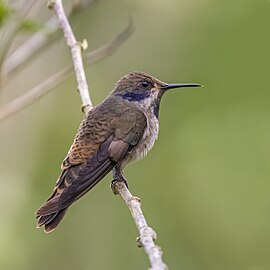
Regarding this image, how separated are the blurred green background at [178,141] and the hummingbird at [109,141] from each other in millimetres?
4072

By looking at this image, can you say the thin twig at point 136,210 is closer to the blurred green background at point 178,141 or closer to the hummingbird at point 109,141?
the hummingbird at point 109,141

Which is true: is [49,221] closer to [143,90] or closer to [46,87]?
[46,87]

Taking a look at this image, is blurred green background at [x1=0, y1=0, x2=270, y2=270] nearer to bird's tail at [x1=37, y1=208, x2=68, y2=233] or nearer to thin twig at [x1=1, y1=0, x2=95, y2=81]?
thin twig at [x1=1, y1=0, x2=95, y2=81]

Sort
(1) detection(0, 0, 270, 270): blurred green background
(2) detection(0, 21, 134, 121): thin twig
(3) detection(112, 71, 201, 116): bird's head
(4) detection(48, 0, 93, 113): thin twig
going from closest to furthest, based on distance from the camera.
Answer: (4) detection(48, 0, 93, 113): thin twig → (2) detection(0, 21, 134, 121): thin twig → (3) detection(112, 71, 201, 116): bird's head → (1) detection(0, 0, 270, 270): blurred green background

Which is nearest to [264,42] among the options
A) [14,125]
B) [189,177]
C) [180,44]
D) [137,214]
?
[180,44]

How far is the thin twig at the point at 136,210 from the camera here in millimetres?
2980

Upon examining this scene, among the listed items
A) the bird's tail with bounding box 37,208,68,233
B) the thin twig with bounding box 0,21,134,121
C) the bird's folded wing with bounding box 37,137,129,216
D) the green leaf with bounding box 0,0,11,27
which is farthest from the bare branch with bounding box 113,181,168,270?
the green leaf with bounding box 0,0,11,27

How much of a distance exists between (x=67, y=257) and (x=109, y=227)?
99 cm

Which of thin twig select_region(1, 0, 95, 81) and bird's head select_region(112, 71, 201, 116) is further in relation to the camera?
bird's head select_region(112, 71, 201, 116)

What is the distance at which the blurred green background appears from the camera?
33.1ft

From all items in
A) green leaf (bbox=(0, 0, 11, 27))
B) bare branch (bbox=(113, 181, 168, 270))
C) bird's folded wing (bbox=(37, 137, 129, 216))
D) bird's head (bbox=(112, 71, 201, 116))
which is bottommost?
bare branch (bbox=(113, 181, 168, 270))

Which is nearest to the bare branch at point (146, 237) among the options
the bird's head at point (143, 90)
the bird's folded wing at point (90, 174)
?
the bird's folded wing at point (90, 174)

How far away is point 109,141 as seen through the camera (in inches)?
202

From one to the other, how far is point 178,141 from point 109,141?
6.10 m
